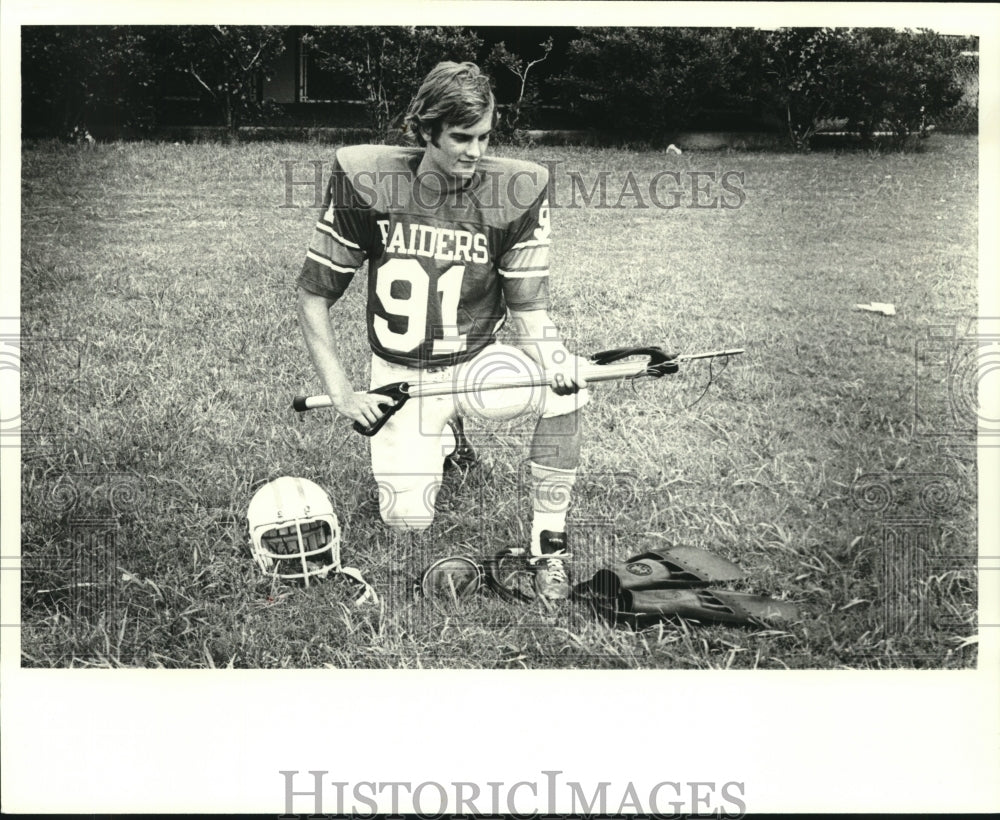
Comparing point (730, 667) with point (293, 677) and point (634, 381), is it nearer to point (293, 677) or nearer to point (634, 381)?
point (634, 381)

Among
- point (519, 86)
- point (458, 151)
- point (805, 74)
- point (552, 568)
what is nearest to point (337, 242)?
point (458, 151)

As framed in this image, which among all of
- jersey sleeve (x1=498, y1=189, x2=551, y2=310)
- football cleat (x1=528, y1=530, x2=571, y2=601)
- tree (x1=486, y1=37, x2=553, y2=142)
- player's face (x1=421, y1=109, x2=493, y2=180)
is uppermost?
tree (x1=486, y1=37, x2=553, y2=142)

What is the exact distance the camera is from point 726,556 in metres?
2.92

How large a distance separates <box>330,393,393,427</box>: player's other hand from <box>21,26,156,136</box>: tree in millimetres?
1008

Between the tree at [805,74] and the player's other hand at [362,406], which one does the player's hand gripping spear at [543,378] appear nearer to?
the player's other hand at [362,406]

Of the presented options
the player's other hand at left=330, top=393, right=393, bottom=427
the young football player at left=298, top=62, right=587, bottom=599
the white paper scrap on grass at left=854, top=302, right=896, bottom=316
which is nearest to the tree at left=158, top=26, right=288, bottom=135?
the young football player at left=298, top=62, right=587, bottom=599

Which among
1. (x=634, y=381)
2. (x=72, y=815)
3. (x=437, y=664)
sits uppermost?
(x=634, y=381)

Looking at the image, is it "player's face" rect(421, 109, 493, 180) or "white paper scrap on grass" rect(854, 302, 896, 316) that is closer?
"player's face" rect(421, 109, 493, 180)

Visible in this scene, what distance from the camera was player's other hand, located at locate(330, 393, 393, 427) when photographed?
293cm

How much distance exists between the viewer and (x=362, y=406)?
2.94 metres

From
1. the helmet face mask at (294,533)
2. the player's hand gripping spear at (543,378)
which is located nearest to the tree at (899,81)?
the player's hand gripping spear at (543,378)

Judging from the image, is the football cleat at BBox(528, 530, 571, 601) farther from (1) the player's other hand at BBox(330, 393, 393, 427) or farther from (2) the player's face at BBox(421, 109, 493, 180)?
(2) the player's face at BBox(421, 109, 493, 180)

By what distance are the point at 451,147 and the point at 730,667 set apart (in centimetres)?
168

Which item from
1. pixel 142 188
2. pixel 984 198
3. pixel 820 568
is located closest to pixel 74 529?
pixel 142 188
